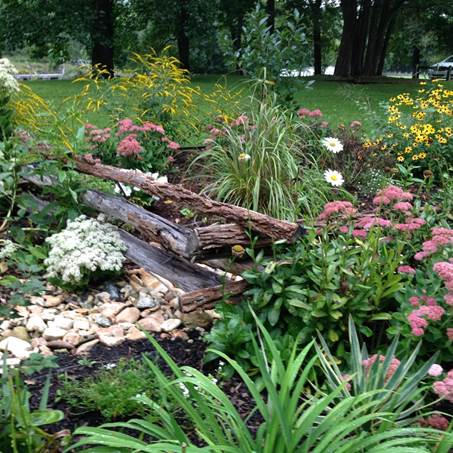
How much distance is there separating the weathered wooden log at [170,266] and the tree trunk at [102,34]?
15.1 metres

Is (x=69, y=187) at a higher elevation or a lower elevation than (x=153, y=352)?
higher

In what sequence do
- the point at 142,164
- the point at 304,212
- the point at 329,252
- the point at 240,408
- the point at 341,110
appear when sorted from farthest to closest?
1. the point at 341,110
2. the point at 142,164
3. the point at 304,212
4. the point at 329,252
5. the point at 240,408

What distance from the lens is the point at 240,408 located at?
2643 mm

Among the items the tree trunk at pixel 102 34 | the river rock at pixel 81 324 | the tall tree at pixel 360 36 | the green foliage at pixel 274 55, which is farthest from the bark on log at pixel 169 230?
the tall tree at pixel 360 36

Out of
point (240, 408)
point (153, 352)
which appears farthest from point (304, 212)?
point (240, 408)

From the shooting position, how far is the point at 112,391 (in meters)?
2.53

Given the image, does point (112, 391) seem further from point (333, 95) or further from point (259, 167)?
point (333, 95)

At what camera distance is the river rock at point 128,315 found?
3514mm

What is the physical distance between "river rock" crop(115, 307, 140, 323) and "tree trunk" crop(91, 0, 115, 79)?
15508mm

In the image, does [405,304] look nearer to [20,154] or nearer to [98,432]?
[98,432]

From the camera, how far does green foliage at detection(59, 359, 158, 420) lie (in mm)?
2469

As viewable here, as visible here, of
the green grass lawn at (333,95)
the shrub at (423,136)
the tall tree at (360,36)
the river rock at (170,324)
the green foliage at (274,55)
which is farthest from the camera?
the tall tree at (360,36)

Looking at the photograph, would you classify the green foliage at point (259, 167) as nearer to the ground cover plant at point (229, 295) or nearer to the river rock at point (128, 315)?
the ground cover plant at point (229, 295)

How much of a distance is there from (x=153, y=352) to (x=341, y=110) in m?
10.1
